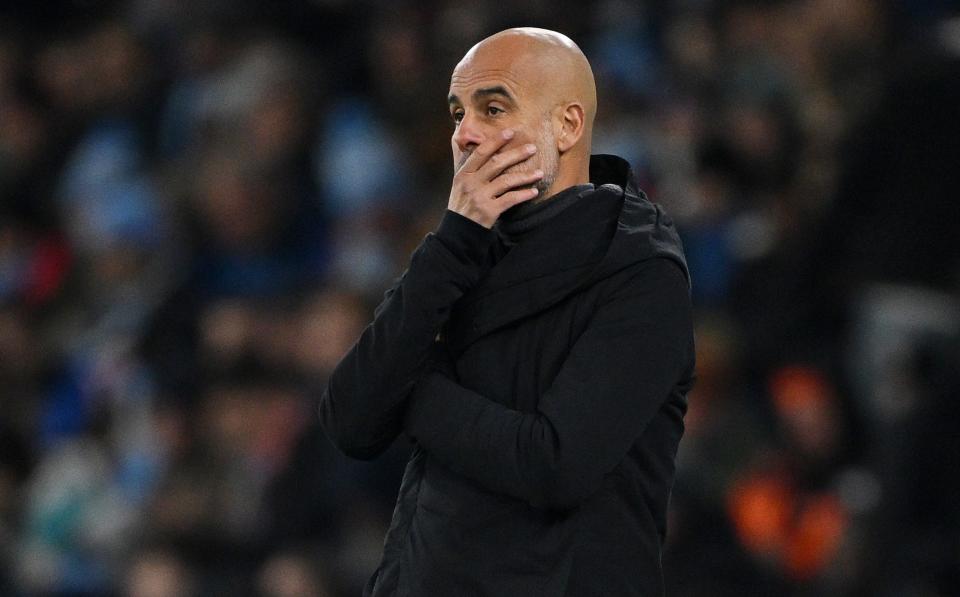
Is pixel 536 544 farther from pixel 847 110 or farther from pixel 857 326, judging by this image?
pixel 847 110

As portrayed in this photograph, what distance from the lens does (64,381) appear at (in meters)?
6.90

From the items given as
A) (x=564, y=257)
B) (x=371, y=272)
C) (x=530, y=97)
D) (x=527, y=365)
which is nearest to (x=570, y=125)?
(x=530, y=97)

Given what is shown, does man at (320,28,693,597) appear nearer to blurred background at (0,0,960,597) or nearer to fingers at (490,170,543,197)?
fingers at (490,170,543,197)

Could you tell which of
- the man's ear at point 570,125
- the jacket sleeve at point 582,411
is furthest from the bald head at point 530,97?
the jacket sleeve at point 582,411

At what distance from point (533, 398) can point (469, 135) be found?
34 cm

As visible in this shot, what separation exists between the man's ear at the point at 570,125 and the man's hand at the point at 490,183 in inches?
2.6

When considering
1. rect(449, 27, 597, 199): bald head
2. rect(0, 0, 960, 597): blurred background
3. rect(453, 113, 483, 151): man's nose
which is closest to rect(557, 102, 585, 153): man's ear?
rect(449, 27, 597, 199): bald head

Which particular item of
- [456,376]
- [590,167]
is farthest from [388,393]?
[590,167]

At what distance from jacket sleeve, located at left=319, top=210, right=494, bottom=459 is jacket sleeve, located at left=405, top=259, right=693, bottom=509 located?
Result: 0.17 feet

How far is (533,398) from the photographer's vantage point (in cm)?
201

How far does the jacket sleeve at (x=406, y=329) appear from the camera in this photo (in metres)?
1.97

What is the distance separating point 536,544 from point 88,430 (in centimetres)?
473

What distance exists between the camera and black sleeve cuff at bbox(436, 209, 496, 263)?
6.50 ft

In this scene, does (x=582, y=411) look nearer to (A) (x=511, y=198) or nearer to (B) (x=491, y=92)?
(A) (x=511, y=198)
